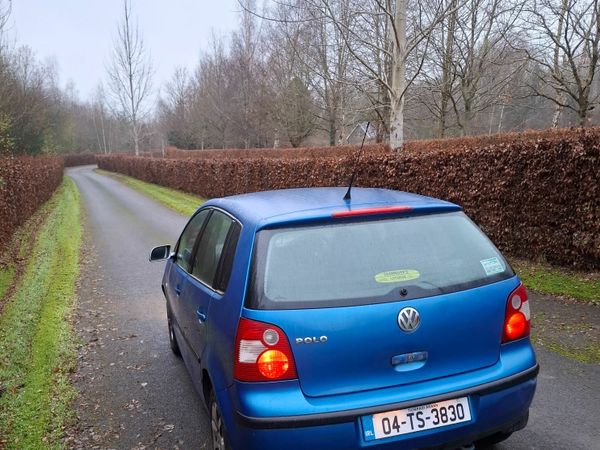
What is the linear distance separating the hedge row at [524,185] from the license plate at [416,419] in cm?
534

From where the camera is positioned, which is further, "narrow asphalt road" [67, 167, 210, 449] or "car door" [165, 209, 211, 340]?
"car door" [165, 209, 211, 340]

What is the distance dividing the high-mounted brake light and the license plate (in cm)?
103

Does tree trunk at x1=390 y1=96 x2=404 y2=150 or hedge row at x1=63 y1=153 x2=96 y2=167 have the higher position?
tree trunk at x1=390 y1=96 x2=404 y2=150

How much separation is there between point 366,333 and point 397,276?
0.36 meters

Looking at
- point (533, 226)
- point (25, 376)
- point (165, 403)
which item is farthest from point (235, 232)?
point (533, 226)

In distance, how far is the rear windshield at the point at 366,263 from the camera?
2523 mm

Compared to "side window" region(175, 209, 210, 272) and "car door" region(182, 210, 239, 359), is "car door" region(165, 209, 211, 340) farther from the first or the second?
"car door" region(182, 210, 239, 359)

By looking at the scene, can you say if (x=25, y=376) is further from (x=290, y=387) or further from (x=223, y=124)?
(x=223, y=124)

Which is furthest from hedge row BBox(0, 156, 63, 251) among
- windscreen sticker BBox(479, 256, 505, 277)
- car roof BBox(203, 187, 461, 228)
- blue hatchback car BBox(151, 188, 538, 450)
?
windscreen sticker BBox(479, 256, 505, 277)

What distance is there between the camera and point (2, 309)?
6945 mm

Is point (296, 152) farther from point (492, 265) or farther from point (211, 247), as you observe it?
point (492, 265)

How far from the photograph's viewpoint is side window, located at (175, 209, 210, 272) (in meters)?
4.12

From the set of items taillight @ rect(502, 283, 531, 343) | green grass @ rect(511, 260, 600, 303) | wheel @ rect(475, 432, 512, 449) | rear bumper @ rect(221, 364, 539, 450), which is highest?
taillight @ rect(502, 283, 531, 343)

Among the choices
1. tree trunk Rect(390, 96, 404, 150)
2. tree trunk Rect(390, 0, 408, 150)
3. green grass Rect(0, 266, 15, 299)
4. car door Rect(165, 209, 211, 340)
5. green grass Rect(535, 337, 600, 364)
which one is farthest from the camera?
tree trunk Rect(390, 96, 404, 150)
